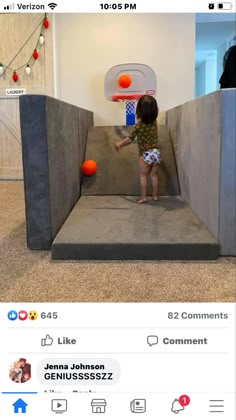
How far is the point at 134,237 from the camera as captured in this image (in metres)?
1.32

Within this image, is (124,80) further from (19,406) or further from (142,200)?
(19,406)

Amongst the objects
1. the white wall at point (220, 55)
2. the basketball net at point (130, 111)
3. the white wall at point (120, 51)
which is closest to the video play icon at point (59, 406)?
the basketball net at point (130, 111)

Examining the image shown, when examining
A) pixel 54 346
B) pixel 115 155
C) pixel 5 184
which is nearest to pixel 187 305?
pixel 54 346

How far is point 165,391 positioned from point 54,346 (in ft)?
0.56

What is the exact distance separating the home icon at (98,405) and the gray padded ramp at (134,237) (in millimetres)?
748

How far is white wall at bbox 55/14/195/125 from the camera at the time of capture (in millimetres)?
2932

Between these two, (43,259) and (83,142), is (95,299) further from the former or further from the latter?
(83,142)

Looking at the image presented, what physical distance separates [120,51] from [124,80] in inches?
17.1

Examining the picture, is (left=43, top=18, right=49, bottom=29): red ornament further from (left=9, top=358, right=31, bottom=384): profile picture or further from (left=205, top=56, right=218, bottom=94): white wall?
(left=205, top=56, right=218, bottom=94): white wall

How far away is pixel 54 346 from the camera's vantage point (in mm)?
546

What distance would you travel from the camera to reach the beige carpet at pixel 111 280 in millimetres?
999

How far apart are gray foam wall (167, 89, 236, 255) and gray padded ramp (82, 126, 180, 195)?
1.22ft
